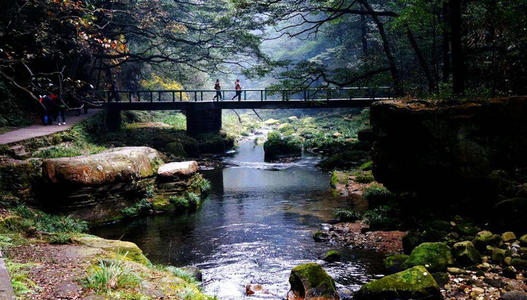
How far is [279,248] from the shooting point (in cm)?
1059

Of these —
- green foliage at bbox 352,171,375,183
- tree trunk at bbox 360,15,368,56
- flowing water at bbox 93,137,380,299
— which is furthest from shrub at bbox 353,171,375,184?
tree trunk at bbox 360,15,368,56

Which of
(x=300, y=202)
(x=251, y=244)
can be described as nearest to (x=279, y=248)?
(x=251, y=244)

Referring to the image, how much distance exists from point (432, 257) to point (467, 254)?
0.70 m

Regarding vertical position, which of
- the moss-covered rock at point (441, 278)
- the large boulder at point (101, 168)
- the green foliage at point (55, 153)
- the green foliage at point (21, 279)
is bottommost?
the moss-covered rock at point (441, 278)

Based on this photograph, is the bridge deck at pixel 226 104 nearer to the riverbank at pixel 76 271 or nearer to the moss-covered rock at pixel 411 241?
the moss-covered rock at pixel 411 241

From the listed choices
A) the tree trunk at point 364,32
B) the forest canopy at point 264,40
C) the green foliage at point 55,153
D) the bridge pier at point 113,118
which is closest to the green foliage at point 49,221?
the green foliage at point 55,153

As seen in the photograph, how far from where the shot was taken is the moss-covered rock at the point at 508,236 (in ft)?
27.0

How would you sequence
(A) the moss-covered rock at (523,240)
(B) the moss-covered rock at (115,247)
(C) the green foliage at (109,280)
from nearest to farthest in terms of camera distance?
(C) the green foliage at (109,280) → (B) the moss-covered rock at (115,247) → (A) the moss-covered rock at (523,240)

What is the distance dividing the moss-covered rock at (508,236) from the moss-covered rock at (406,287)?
106 inches

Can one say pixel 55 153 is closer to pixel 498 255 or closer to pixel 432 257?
pixel 432 257

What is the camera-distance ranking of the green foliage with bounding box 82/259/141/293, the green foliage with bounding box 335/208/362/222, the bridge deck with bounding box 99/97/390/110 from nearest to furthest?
the green foliage with bounding box 82/259/141/293, the green foliage with bounding box 335/208/362/222, the bridge deck with bounding box 99/97/390/110

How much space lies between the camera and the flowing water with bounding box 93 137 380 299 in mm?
8750

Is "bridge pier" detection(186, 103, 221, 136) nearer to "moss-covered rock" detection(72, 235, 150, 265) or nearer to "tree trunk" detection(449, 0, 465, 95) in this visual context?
"tree trunk" detection(449, 0, 465, 95)

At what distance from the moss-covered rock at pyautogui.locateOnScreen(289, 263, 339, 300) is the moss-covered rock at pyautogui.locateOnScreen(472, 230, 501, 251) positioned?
11.8 feet
